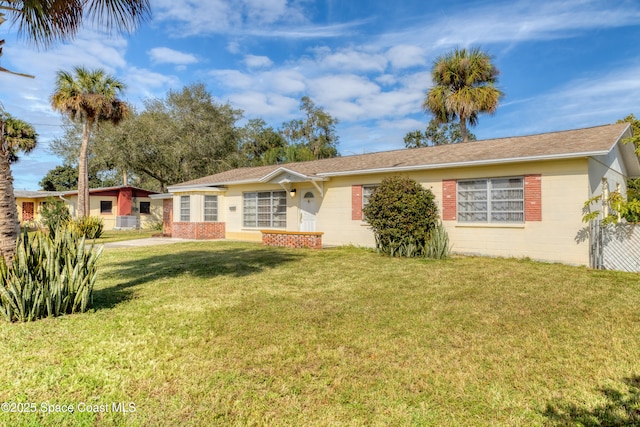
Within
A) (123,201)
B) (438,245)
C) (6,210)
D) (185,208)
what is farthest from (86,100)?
(438,245)

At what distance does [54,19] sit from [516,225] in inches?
449

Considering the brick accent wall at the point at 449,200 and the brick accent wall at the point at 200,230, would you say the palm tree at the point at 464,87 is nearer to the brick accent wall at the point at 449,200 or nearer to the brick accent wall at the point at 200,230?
the brick accent wall at the point at 449,200

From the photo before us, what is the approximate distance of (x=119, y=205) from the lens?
94.0 ft

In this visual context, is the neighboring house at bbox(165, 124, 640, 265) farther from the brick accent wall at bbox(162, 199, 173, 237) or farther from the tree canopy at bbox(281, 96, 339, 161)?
the tree canopy at bbox(281, 96, 339, 161)

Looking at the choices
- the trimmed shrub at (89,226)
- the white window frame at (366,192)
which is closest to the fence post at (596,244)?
the white window frame at (366,192)

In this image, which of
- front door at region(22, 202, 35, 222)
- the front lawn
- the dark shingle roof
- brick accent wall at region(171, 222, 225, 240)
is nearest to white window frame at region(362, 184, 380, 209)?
the dark shingle roof

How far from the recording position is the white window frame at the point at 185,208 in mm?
18984

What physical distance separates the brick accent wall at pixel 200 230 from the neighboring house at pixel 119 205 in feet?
33.5

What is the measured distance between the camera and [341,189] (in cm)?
1467

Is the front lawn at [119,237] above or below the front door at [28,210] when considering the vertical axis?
below

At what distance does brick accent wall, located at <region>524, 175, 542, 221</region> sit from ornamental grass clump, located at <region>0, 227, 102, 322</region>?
34.5ft

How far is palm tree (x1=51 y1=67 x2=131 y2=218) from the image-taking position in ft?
65.1

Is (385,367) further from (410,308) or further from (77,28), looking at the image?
(77,28)

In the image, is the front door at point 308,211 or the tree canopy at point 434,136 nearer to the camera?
the front door at point 308,211
